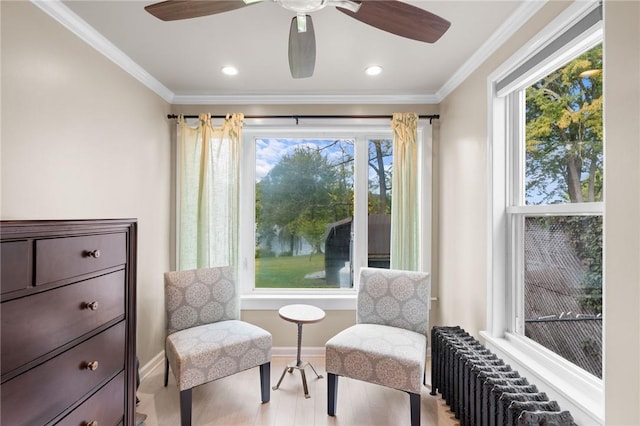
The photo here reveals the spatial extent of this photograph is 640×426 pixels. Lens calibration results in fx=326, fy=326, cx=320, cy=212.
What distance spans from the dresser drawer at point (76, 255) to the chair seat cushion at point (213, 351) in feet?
3.04

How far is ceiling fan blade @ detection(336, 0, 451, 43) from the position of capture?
1.29 meters

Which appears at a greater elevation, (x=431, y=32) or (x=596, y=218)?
(x=431, y=32)

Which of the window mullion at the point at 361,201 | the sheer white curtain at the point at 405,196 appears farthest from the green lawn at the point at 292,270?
the sheer white curtain at the point at 405,196

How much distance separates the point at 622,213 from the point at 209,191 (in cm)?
280

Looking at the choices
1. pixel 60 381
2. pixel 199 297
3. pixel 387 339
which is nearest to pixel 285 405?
pixel 387 339

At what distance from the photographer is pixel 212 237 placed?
3.01 metres

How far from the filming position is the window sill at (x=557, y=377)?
141cm

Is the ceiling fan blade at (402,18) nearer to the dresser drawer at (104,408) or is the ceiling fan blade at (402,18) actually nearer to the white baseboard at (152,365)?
the dresser drawer at (104,408)

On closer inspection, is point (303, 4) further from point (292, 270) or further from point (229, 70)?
point (292, 270)

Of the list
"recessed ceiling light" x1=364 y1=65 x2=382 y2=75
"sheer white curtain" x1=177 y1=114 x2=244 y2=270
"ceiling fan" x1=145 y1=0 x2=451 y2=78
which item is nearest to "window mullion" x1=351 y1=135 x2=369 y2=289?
"recessed ceiling light" x1=364 y1=65 x2=382 y2=75

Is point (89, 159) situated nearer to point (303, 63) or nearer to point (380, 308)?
point (303, 63)

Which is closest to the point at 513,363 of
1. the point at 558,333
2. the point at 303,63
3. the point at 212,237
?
the point at 558,333

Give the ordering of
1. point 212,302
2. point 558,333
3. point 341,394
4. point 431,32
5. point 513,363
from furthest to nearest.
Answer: point 212,302 < point 341,394 < point 513,363 < point 558,333 < point 431,32

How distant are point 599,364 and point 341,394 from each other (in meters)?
1.65
